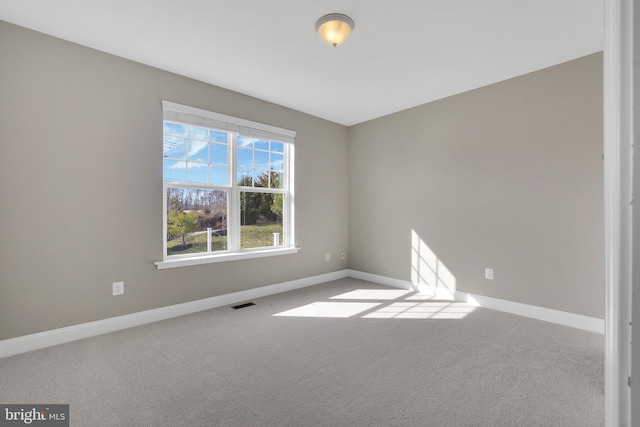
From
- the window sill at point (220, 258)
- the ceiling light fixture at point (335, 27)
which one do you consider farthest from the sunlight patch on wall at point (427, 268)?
the ceiling light fixture at point (335, 27)

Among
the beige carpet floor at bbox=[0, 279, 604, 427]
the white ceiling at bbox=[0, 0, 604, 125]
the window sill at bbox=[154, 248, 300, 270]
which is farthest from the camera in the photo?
the window sill at bbox=[154, 248, 300, 270]

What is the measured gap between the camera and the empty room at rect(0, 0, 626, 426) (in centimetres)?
205

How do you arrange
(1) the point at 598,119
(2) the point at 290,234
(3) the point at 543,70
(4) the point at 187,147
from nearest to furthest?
(1) the point at 598,119 → (3) the point at 543,70 → (4) the point at 187,147 → (2) the point at 290,234

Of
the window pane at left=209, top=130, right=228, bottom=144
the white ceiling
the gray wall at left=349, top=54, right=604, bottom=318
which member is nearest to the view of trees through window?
the window pane at left=209, top=130, right=228, bottom=144

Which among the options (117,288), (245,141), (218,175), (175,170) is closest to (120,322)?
(117,288)

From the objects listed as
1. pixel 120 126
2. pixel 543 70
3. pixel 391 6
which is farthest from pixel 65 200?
pixel 543 70

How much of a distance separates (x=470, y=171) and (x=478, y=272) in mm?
1261

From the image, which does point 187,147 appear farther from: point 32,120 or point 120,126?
point 32,120

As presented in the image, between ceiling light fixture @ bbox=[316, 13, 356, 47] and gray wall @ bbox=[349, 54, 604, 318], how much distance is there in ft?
7.00

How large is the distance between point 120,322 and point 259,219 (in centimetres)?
194

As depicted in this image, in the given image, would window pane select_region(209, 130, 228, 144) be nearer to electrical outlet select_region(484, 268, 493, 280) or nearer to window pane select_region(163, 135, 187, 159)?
window pane select_region(163, 135, 187, 159)

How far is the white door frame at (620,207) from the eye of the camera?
40 cm

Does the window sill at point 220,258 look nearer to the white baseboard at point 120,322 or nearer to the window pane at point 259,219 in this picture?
the window pane at point 259,219

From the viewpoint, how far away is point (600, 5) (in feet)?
7.18
